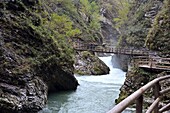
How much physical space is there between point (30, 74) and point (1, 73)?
1.72 meters

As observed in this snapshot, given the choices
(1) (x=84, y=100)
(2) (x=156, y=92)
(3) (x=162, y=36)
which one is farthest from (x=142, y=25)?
(2) (x=156, y=92)

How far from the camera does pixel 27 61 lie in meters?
12.8

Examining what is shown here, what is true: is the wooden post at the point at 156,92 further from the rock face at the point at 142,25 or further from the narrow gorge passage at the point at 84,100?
the rock face at the point at 142,25

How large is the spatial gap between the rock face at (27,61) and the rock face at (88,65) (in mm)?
8412

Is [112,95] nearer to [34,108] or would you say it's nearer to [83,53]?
[34,108]

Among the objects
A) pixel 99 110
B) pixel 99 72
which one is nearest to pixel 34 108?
pixel 99 110

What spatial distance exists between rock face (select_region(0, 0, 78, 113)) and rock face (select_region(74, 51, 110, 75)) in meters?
8.41

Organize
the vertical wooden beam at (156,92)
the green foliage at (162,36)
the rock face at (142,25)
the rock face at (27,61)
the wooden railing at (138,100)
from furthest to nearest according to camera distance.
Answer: the rock face at (142,25)
the green foliage at (162,36)
the rock face at (27,61)
the vertical wooden beam at (156,92)
the wooden railing at (138,100)

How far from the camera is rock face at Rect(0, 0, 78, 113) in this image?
1109 centimetres

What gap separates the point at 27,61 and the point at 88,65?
48.8 ft

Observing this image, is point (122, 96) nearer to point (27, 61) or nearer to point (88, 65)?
point (27, 61)

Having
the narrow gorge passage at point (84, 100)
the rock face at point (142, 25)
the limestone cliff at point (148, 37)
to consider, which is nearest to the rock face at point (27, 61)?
the narrow gorge passage at point (84, 100)

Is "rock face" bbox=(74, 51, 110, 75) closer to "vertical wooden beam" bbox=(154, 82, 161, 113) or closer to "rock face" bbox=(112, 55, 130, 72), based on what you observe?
"rock face" bbox=(112, 55, 130, 72)

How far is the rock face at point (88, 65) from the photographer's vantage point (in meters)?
26.0
